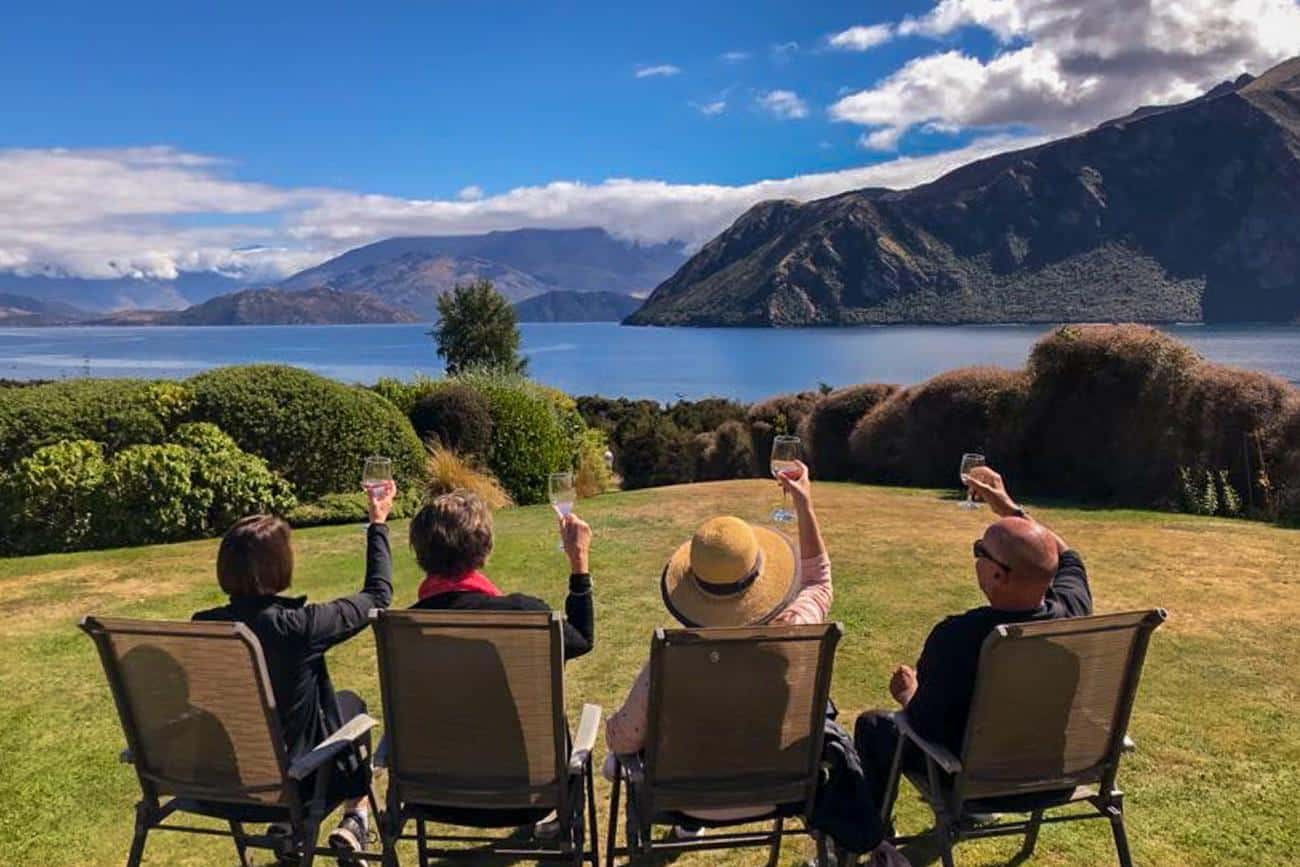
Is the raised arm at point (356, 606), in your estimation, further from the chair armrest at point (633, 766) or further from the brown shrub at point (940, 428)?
the brown shrub at point (940, 428)

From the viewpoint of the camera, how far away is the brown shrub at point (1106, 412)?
1367cm

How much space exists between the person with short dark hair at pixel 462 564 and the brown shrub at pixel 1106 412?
12.7 metres

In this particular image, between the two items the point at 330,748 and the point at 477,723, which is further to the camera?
the point at 330,748

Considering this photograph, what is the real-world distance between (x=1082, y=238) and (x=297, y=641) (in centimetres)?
13324

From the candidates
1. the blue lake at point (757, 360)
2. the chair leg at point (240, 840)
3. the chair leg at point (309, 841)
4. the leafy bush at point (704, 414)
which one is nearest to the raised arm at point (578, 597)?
the chair leg at point (309, 841)

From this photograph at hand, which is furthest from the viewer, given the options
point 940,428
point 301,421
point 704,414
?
point 704,414

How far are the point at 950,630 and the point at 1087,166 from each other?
148434 mm

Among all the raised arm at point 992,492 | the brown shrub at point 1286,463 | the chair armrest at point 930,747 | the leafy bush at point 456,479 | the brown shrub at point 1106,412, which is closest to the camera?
the chair armrest at point 930,747

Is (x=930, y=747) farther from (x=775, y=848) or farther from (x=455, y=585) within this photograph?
(x=455, y=585)

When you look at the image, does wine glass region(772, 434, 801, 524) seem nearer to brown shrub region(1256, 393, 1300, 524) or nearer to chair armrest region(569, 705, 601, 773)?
chair armrest region(569, 705, 601, 773)

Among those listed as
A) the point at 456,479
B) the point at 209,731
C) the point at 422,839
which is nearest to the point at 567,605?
the point at 422,839

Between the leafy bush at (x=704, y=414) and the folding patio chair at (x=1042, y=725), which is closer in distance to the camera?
the folding patio chair at (x=1042, y=725)

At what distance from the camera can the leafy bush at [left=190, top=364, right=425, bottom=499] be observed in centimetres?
1073

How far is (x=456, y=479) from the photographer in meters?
12.5
